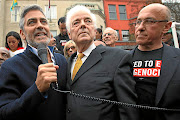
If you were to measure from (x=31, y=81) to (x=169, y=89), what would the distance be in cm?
160

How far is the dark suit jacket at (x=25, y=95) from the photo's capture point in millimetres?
1562

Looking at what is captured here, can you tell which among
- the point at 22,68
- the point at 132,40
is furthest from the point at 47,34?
the point at 132,40

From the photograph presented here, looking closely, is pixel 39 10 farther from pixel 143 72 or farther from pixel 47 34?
pixel 143 72

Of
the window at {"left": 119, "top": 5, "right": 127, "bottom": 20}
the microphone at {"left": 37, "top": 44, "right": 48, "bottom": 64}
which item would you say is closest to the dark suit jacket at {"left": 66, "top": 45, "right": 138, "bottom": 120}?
the microphone at {"left": 37, "top": 44, "right": 48, "bottom": 64}

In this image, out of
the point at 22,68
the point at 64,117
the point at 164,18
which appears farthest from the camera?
the point at 164,18

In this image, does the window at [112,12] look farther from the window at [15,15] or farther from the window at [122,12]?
the window at [15,15]

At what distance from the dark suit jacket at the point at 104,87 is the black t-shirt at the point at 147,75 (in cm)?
26

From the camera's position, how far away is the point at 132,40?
22.0 metres

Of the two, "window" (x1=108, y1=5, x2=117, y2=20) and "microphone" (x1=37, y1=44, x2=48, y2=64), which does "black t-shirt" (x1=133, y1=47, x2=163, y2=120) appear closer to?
"microphone" (x1=37, y1=44, x2=48, y2=64)

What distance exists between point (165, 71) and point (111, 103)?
79 cm

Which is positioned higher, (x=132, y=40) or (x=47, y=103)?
(x=132, y=40)

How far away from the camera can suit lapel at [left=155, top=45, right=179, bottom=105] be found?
1843mm

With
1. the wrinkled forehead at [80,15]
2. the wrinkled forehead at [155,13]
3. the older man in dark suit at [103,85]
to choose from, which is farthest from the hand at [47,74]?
the wrinkled forehead at [155,13]

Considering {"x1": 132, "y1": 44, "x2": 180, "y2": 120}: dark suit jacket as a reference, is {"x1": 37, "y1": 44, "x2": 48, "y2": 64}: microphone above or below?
above
